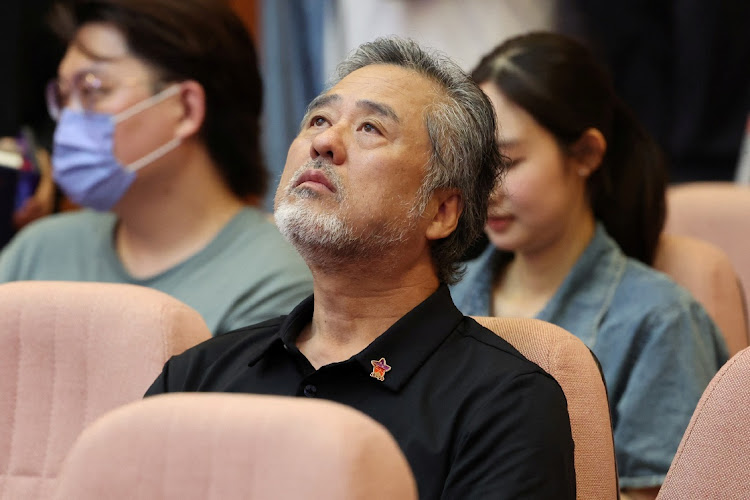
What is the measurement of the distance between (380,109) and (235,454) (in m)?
0.79

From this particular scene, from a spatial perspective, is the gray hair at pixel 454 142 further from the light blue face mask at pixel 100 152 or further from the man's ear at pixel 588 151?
the light blue face mask at pixel 100 152

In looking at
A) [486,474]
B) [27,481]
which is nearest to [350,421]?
[486,474]

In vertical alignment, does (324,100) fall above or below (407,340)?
above

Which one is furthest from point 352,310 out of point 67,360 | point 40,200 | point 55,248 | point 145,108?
point 40,200

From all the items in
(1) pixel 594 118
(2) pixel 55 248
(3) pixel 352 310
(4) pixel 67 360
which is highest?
(1) pixel 594 118

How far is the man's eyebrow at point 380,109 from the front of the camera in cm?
158

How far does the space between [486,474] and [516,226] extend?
0.92 meters

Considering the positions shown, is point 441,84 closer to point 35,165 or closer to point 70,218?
point 70,218

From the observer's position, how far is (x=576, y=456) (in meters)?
1.43

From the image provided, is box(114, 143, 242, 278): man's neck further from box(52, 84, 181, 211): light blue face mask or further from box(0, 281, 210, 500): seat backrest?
box(0, 281, 210, 500): seat backrest

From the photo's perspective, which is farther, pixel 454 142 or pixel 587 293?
pixel 587 293

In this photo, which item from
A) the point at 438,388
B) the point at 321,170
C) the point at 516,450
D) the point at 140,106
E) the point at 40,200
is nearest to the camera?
the point at 516,450

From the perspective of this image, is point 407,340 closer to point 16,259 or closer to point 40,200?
point 16,259

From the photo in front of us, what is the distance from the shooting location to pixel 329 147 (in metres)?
1.55
